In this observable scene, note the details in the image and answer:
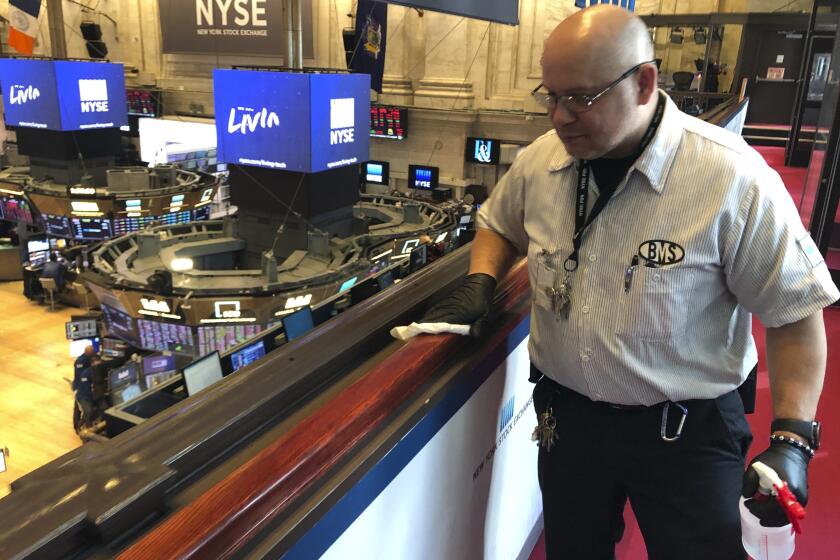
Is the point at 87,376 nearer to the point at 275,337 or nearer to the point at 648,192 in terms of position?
the point at 275,337

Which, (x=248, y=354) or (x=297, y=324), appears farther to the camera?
(x=248, y=354)

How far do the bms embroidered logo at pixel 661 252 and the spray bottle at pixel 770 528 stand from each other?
464 mm

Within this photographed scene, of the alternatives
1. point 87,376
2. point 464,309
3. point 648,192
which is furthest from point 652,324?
point 87,376

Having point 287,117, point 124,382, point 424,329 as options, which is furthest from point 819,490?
point 287,117

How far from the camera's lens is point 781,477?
136 centimetres

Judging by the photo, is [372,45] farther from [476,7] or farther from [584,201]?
[584,201]

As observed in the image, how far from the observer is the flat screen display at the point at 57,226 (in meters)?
18.7

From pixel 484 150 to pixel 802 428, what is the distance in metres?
18.7

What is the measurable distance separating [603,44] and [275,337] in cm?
144

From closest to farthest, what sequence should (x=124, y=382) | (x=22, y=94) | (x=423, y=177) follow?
(x=124, y=382)
(x=22, y=94)
(x=423, y=177)

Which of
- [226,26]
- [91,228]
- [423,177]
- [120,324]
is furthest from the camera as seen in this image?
[226,26]

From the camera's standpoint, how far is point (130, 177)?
768 inches

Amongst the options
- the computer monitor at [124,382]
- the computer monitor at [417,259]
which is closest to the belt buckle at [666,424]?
the computer monitor at [417,259]

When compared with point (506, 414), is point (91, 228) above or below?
below
